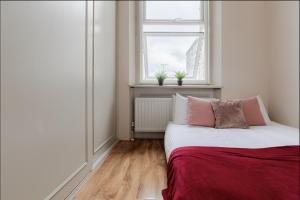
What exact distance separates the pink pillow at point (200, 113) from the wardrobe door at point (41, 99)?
133 centimetres

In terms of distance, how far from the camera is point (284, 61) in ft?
9.68

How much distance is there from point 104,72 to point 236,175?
6.24 feet

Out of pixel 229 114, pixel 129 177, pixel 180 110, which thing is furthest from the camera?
pixel 180 110

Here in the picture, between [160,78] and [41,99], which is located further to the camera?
[160,78]

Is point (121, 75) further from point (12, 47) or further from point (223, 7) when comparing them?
point (12, 47)

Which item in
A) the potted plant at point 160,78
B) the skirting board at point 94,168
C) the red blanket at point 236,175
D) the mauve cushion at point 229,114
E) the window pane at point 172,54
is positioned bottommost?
the skirting board at point 94,168

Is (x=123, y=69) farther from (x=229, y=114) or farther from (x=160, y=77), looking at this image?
(x=229, y=114)

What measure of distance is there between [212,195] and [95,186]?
103 centimetres

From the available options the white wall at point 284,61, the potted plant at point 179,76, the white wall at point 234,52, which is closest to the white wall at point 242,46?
the white wall at point 234,52

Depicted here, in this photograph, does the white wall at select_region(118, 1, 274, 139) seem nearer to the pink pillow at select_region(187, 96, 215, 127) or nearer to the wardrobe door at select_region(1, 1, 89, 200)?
the pink pillow at select_region(187, 96, 215, 127)

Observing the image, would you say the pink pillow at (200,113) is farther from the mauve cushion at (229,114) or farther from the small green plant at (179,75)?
the small green plant at (179,75)

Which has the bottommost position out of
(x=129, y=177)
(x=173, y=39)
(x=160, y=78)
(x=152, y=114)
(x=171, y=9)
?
(x=129, y=177)

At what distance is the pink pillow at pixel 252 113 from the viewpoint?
2.67 meters

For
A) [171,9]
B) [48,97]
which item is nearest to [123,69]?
[171,9]
